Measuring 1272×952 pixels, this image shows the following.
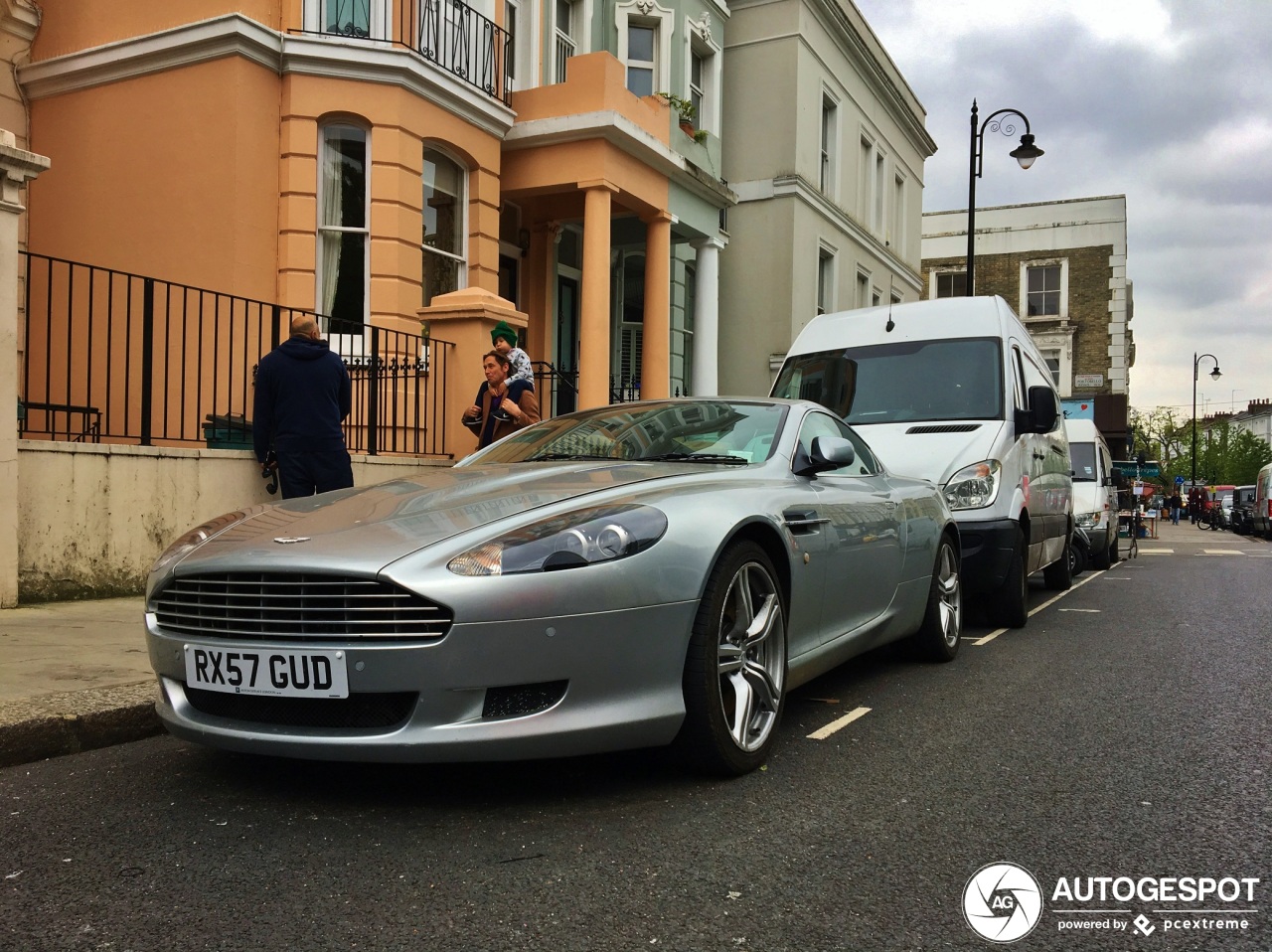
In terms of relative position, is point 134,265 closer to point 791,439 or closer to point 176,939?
point 791,439

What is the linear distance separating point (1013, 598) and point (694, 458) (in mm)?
3773

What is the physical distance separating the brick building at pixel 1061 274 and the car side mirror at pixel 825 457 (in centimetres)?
4394

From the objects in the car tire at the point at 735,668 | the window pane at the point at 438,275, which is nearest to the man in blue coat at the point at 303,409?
the car tire at the point at 735,668

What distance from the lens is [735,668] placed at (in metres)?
3.69

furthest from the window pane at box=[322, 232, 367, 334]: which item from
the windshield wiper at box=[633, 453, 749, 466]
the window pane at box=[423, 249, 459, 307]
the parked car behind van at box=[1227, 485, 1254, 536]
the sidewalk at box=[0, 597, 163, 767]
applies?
the parked car behind van at box=[1227, 485, 1254, 536]

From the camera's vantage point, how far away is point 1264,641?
7.00m

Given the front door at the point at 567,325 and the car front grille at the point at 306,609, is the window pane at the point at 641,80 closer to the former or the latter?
the front door at the point at 567,325

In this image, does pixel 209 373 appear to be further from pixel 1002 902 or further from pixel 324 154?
pixel 1002 902

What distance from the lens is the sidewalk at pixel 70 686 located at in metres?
3.88

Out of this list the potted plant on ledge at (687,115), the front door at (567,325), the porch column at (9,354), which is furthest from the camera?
the front door at (567,325)

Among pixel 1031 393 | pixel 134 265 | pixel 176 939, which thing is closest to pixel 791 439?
pixel 176 939

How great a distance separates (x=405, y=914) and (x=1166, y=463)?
3561 inches

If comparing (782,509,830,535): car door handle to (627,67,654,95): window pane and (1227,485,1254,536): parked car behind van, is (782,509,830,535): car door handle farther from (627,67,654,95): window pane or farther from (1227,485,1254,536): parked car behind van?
(1227,485,1254,536): parked car behind van

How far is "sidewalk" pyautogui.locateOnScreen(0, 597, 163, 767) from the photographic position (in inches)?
153
